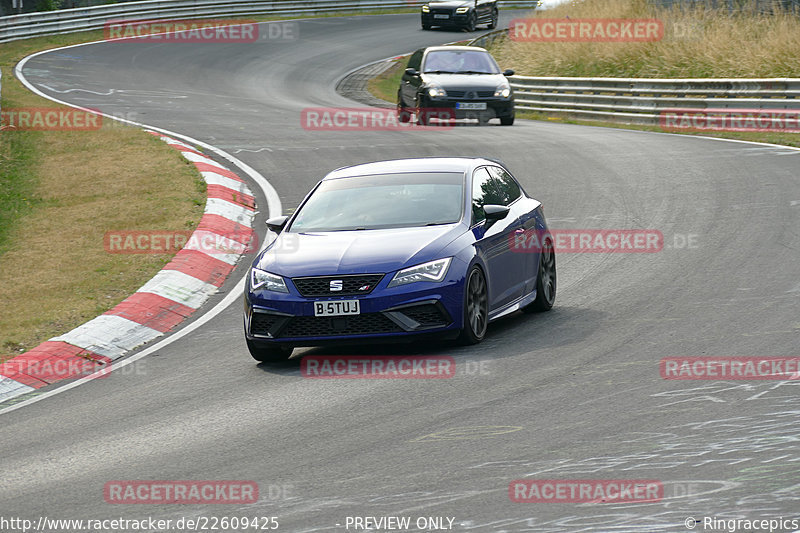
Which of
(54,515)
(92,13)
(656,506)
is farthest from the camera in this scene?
(92,13)

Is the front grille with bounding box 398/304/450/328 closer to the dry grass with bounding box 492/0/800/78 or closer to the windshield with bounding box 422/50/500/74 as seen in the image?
the windshield with bounding box 422/50/500/74

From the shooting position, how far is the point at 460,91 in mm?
26062

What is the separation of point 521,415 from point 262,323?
2.79 metres

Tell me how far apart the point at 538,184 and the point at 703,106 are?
10615 mm

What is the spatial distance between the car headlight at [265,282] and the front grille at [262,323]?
211 mm

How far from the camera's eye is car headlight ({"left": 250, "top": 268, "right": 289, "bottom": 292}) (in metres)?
9.44

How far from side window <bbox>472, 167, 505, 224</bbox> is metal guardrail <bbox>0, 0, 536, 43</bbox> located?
35.5 metres

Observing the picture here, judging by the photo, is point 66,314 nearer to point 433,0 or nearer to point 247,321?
point 247,321

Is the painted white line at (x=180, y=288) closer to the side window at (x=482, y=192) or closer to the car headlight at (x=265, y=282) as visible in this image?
the car headlight at (x=265, y=282)

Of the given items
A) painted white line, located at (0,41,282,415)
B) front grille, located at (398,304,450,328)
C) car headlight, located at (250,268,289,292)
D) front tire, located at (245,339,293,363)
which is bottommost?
painted white line, located at (0,41,282,415)

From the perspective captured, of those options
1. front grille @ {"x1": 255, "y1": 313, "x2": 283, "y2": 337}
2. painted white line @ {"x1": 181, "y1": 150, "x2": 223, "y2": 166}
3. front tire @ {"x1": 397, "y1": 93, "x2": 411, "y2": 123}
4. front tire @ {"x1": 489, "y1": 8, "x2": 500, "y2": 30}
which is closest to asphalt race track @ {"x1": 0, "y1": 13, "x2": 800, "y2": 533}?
front grille @ {"x1": 255, "y1": 313, "x2": 283, "y2": 337}

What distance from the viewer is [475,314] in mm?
9664

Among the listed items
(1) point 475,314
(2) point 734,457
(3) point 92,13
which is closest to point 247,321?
(1) point 475,314

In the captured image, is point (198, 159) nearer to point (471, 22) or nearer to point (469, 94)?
point (469, 94)
